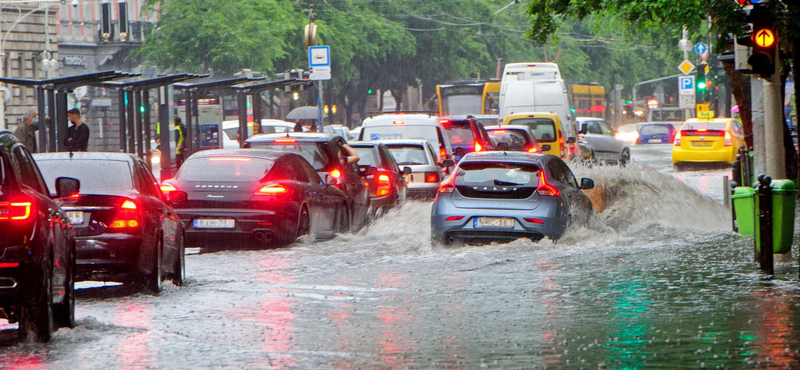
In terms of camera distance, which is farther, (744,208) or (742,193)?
(744,208)

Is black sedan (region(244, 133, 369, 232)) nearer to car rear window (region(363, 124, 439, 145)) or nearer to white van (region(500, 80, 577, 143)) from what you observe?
car rear window (region(363, 124, 439, 145))

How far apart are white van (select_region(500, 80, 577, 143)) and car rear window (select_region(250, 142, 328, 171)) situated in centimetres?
2445

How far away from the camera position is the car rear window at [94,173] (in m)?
11.8

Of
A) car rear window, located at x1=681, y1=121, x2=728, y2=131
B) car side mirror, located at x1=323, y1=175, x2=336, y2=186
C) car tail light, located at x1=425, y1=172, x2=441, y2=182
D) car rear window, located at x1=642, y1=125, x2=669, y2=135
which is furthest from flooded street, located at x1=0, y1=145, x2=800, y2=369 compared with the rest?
car rear window, located at x1=642, y1=125, x2=669, y2=135

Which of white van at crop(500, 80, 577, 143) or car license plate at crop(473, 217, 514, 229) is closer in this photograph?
car license plate at crop(473, 217, 514, 229)

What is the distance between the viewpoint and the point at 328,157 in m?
18.9

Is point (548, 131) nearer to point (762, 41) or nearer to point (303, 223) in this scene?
point (303, 223)

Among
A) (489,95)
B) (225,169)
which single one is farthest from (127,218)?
(489,95)

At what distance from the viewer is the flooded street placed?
25.8ft

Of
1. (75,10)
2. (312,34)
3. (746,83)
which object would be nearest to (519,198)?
(746,83)

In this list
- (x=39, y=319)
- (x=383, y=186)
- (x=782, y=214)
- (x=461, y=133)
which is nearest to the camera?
(x=39, y=319)

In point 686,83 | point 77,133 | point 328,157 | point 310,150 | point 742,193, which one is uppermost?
point 686,83

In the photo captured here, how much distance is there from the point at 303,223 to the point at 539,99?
27.3 metres

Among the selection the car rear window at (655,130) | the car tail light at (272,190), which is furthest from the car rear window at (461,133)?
the car rear window at (655,130)
